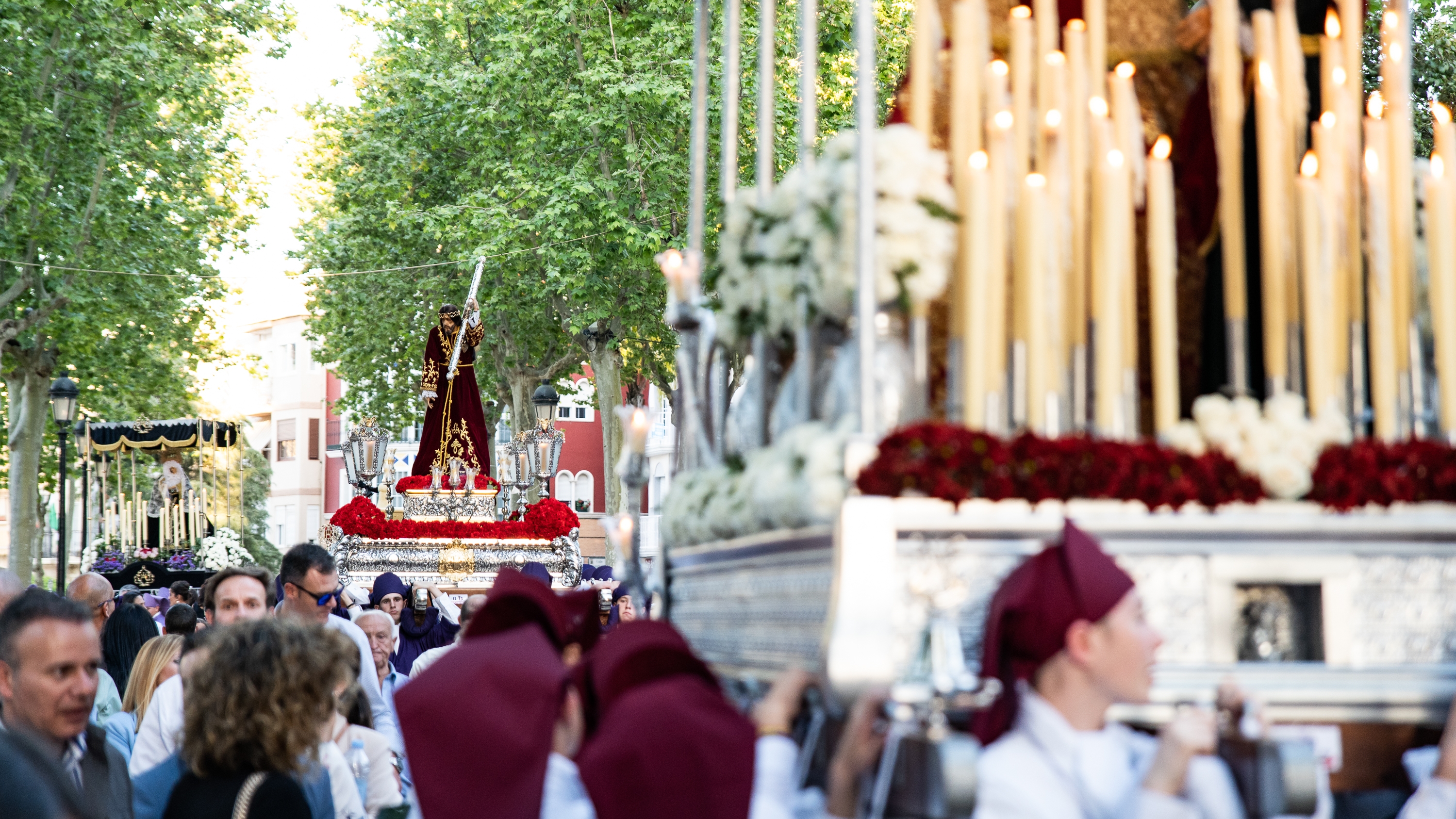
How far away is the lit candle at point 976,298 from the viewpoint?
4.13 metres

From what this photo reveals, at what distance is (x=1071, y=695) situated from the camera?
3.52 metres

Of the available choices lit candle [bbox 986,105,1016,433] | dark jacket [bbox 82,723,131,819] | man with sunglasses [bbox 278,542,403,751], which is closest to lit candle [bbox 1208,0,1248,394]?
lit candle [bbox 986,105,1016,433]

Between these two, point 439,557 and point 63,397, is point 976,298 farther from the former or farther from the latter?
point 63,397

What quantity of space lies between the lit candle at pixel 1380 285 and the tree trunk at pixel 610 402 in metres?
25.8

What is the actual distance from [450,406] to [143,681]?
15854 millimetres

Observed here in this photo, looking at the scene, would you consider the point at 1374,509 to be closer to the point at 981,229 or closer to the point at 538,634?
the point at 981,229

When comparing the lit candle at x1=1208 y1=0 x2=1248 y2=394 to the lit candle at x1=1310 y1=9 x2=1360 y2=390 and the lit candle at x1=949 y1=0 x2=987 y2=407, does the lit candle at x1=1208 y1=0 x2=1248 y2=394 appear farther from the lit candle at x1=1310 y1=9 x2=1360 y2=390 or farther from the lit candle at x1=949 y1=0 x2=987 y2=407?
the lit candle at x1=949 y1=0 x2=987 y2=407

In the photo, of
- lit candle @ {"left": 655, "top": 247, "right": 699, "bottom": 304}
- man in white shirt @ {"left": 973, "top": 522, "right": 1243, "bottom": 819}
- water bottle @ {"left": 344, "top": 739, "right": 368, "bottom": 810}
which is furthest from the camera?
water bottle @ {"left": 344, "top": 739, "right": 368, "bottom": 810}

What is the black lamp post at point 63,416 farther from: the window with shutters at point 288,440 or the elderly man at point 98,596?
the window with shutters at point 288,440

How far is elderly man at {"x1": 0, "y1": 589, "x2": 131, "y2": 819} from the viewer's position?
429 centimetres

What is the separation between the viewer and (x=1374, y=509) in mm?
4141

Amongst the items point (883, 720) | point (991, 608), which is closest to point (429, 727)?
point (883, 720)

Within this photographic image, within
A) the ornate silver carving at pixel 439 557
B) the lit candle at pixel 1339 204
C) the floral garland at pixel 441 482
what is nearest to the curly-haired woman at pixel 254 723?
the lit candle at pixel 1339 204

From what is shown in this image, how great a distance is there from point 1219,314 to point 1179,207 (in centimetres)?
36
